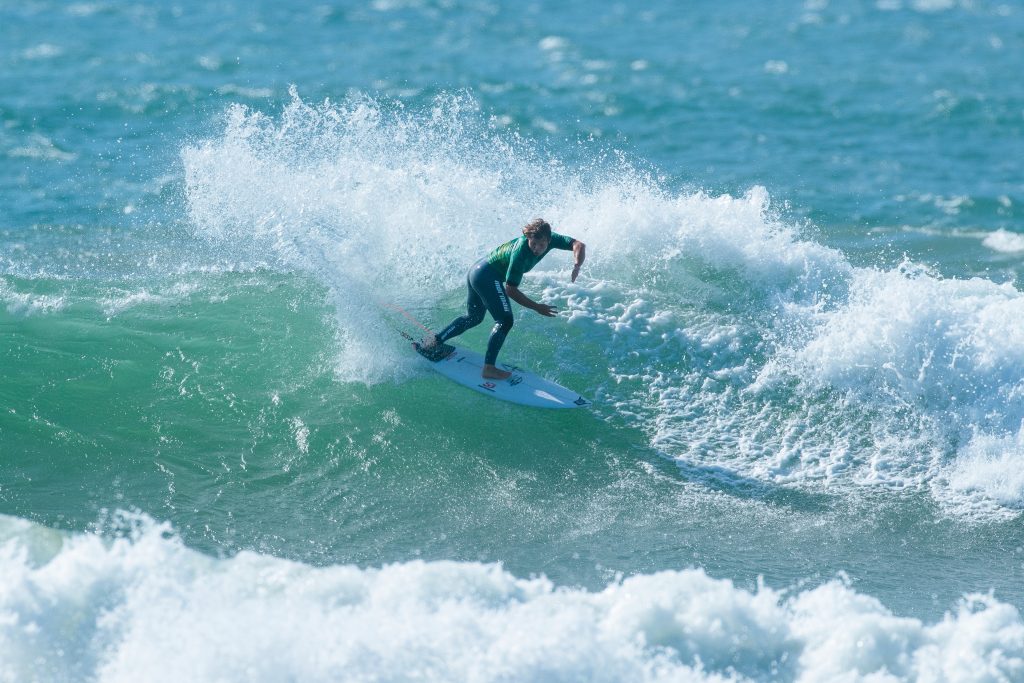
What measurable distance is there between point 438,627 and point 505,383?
372 centimetres

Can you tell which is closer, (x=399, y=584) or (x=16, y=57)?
(x=399, y=584)

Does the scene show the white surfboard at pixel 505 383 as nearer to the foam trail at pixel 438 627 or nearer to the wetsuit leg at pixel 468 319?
the wetsuit leg at pixel 468 319

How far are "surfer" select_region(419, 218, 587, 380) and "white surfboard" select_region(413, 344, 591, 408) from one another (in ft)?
0.31

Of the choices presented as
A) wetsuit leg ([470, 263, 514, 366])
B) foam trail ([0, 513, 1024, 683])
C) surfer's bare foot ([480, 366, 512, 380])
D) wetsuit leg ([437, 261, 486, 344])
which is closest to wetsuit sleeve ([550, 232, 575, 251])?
wetsuit leg ([470, 263, 514, 366])

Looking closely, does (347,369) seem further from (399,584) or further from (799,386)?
(799,386)

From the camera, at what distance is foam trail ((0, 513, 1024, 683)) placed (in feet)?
22.3

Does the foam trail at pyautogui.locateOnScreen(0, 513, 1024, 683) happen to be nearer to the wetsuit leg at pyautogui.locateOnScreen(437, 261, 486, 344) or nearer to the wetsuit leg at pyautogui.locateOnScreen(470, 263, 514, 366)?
the wetsuit leg at pyautogui.locateOnScreen(470, 263, 514, 366)

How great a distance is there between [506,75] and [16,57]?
33.0 ft

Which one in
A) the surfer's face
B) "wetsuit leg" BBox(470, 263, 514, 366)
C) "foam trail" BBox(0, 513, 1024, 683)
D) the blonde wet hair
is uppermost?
the blonde wet hair

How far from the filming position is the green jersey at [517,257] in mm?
9664

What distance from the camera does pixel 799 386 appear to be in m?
10.4

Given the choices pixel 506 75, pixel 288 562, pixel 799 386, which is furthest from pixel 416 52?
pixel 288 562

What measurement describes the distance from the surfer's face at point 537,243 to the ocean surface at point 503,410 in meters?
1.59

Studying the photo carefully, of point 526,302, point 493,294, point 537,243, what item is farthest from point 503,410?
point 537,243
